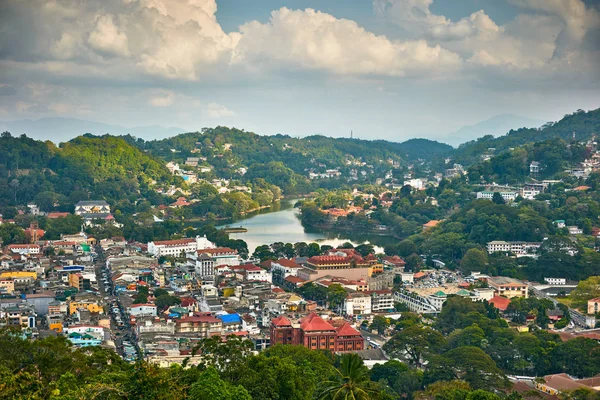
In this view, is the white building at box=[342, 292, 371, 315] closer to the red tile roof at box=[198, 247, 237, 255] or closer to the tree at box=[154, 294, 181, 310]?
the tree at box=[154, 294, 181, 310]

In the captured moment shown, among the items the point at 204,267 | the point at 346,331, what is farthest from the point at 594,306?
the point at 204,267

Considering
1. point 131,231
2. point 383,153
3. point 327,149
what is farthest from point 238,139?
point 131,231

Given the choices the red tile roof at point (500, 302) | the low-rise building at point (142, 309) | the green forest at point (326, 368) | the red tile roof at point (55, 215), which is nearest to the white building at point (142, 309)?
the low-rise building at point (142, 309)

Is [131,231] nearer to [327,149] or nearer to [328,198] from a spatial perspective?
[328,198]

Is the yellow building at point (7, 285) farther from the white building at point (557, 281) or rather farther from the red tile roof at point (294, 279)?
the white building at point (557, 281)

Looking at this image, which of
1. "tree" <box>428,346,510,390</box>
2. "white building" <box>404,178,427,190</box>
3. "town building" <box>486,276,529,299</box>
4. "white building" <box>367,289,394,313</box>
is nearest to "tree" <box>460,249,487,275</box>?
"town building" <box>486,276,529,299</box>
